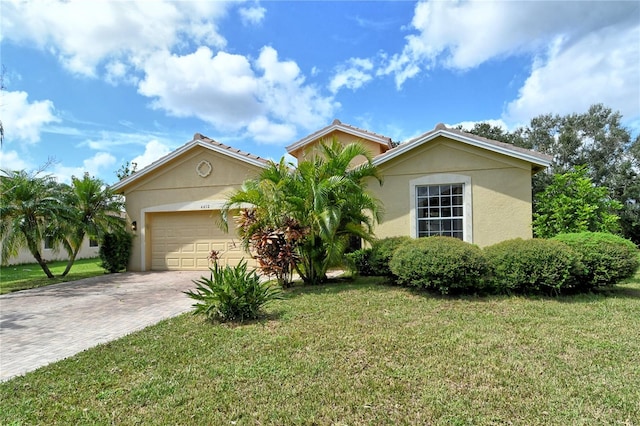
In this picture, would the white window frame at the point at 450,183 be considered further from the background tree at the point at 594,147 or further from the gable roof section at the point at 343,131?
the background tree at the point at 594,147

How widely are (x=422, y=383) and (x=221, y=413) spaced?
2.13m

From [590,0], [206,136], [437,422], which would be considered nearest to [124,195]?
[206,136]

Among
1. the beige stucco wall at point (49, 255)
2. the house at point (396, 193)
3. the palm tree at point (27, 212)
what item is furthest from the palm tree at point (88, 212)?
the beige stucco wall at point (49, 255)

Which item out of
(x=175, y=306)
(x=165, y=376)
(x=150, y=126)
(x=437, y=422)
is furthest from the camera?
(x=150, y=126)

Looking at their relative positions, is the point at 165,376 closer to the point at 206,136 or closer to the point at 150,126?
the point at 206,136

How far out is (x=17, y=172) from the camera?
12273 mm

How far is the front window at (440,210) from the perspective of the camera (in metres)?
11.4

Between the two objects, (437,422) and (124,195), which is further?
(124,195)

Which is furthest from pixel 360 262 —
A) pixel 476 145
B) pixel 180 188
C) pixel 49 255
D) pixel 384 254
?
pixel 49 255

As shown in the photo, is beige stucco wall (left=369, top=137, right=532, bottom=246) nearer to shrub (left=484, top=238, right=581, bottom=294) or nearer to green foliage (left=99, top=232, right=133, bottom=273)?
shrub (left=484, top=238, right=581, bottom=294)

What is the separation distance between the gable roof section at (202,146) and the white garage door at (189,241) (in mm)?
1835

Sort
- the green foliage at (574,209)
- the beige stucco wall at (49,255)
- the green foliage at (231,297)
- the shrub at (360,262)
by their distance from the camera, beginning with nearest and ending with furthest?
the green foliage at (231,297)
the green foliage at (574,209)
the shrub at (360,262)
the beige stucco wall at (49,255)

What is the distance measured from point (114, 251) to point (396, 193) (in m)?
11.6

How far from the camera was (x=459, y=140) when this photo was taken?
11.1 m
